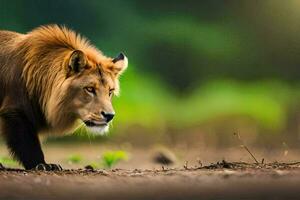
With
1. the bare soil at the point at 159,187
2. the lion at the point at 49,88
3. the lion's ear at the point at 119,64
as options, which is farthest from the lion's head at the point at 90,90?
the bare soil at the point at 159,187

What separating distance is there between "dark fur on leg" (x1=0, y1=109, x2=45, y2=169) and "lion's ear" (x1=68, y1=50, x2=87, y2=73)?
20.9 inches

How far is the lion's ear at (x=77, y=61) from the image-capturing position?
7.18 m

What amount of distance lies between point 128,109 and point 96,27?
2.65m

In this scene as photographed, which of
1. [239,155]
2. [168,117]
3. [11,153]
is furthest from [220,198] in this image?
[168,117]

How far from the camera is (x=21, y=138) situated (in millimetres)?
7238

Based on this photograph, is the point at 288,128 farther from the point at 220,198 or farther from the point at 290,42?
the point at 220,198

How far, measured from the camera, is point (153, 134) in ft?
48.2

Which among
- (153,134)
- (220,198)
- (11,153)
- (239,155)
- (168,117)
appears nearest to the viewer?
(220,198)

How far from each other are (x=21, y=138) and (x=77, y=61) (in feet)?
2.32

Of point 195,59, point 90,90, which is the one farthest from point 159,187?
point 195,59

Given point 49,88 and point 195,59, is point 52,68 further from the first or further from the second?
point 195,59

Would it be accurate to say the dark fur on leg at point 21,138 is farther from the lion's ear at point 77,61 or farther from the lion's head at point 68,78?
the lion's ear at point 77,61

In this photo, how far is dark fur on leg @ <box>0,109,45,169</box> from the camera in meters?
7.21

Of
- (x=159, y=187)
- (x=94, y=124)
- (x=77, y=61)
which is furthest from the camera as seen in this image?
(x=77, y=61)
